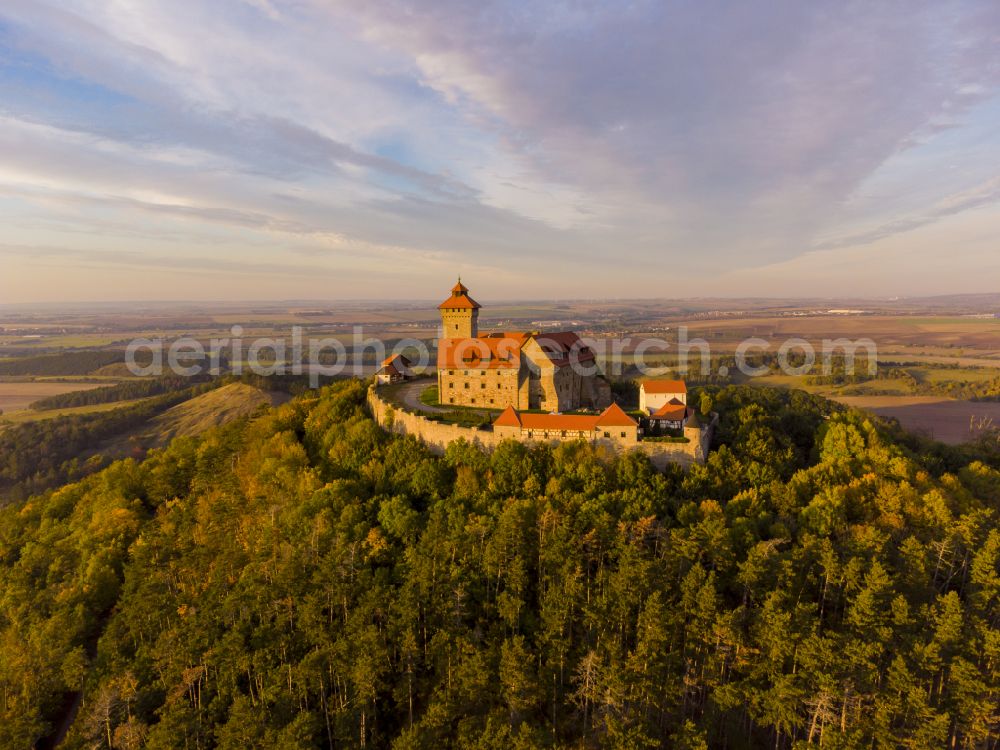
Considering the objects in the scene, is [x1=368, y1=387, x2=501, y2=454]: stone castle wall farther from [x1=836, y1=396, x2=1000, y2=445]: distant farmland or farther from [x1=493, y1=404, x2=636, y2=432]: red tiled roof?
[x1=836, y1=396, x2=1000, y2=445]: distant farmland

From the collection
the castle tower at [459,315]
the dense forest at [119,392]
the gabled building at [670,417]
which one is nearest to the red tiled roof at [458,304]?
the castle tower at [459,315]

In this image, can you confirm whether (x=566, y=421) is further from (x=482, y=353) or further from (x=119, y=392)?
(x=119, y=392)

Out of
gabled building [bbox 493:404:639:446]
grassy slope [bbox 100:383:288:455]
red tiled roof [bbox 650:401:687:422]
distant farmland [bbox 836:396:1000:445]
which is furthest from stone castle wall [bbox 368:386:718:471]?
distant farmland [bbox 836:396:1000:445]

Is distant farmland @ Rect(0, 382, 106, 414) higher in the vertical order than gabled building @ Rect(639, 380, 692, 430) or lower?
lower

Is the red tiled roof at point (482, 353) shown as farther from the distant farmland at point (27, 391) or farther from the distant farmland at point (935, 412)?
the distant farmland at point (27, 391)

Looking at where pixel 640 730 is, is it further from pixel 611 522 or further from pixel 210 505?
pixel 210 505

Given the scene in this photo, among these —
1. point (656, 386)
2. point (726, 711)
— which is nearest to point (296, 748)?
point (726, 711)
